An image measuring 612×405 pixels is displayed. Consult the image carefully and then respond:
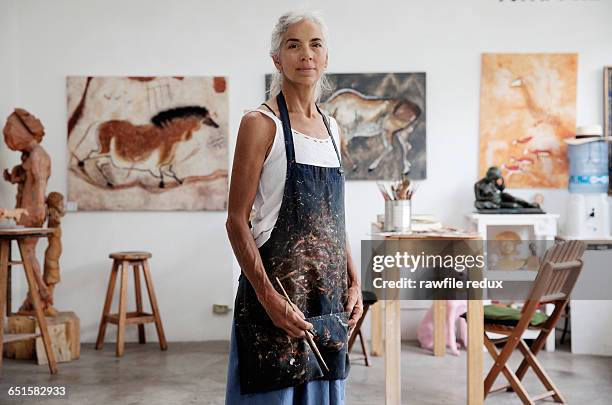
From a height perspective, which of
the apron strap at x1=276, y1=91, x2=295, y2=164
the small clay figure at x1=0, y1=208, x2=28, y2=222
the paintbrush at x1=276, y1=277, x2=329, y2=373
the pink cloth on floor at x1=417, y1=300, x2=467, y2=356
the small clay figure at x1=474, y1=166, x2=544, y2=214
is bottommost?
the pink cloth on floor at x1=417, y1=300, x2=467, y2=356

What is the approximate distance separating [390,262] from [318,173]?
197 cm

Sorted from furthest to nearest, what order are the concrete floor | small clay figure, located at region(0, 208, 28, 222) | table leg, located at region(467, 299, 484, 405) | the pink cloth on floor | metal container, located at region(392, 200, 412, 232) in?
the pink cloth on floor → small clay figure, located at region(0, 208, 28, 222) → the concrete floor → metal container, located at region(392, 200, 412, 232) → table leg, located at region(467, 299, 484, 405)

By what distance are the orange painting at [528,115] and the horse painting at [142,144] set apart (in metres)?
2.37

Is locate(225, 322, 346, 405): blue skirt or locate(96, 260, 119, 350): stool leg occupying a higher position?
locate(225, 322, 346, 405): blue skirt

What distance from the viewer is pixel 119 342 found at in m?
5.47

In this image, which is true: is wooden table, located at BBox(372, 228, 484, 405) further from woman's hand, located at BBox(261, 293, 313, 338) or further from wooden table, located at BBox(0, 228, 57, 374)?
wooden table, located at BBox(0, 228, 57, 374)

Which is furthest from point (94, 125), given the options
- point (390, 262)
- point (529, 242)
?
point (529, 242)

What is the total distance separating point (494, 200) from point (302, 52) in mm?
4048

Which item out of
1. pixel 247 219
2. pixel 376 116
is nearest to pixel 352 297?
pixel 247 219

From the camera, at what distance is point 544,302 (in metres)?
3.84

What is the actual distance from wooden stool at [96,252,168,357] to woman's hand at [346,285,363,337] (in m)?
3.75

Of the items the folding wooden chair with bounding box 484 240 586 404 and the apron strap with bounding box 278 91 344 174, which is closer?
the apron strap with bounding box 278 91 344 174

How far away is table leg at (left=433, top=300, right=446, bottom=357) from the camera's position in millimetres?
5441

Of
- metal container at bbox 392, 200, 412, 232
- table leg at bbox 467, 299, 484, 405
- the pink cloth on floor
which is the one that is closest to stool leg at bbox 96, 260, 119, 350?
the pink cloth on floor
